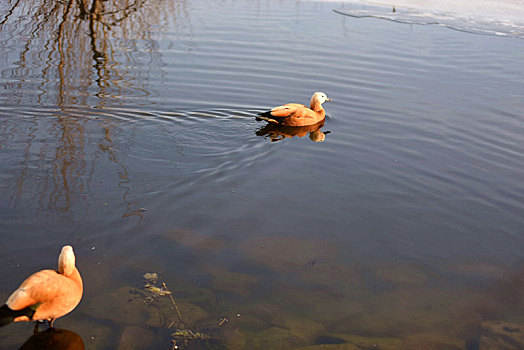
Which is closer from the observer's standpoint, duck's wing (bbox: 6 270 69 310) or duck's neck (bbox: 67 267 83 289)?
duck's wing (bbox: 6 270 69 310)

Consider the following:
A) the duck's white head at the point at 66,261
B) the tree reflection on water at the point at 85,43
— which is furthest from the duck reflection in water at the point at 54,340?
the tree reflection on water at the point at 85,43

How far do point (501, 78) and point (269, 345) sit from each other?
8.69m

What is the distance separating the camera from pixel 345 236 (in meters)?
5.56

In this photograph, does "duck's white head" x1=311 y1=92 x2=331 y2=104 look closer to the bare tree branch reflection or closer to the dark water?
the dark water

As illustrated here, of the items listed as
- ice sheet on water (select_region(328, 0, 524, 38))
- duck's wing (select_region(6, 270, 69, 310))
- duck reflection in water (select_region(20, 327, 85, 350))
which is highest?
ice sheet on water (select_region(328, 0, 524, 38))

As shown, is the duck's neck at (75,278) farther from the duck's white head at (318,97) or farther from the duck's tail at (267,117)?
the duck's white head at (318,97)

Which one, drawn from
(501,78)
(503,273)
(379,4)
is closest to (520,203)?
(503,273)

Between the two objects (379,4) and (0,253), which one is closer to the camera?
(0,253)

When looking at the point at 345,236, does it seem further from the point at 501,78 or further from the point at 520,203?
→ the point at 501,78

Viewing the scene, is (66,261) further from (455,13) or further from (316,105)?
(455,13)

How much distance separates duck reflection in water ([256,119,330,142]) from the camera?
8.22 m

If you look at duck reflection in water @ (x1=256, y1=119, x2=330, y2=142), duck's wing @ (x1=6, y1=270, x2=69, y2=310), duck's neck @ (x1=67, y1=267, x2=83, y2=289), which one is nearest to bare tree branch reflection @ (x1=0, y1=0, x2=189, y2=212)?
duck's neck @ (x1=67, y1=267, x2=83, y2=289)

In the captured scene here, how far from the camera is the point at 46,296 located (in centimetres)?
378

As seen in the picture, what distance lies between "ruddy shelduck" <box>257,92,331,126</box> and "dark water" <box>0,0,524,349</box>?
0.23 m
